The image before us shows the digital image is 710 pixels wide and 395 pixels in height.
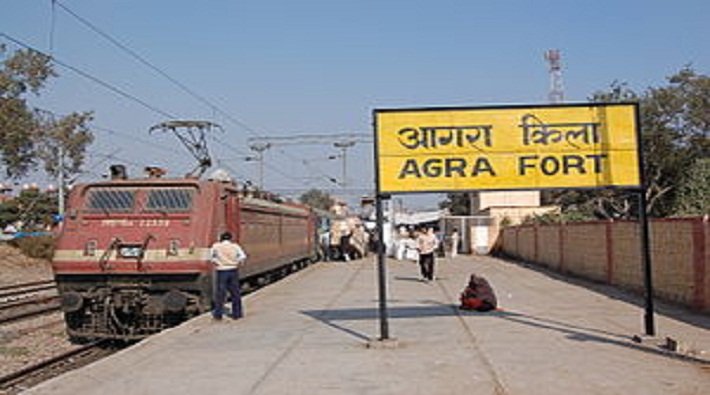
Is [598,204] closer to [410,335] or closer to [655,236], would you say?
[655,236]

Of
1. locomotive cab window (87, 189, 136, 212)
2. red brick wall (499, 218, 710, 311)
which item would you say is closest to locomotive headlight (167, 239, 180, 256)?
locomotive cab window (87, 189, 136, 212)

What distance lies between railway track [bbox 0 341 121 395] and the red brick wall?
958cm

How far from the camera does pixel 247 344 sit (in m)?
9.40

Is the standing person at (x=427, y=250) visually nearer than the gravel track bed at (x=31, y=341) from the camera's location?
No

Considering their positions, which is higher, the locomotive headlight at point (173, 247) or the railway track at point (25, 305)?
the locomotive headlight at point (173, 247)

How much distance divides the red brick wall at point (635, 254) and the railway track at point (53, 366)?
9.58m

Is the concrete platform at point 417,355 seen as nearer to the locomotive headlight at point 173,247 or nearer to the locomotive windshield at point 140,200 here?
the locomotive headlight at point 173,247

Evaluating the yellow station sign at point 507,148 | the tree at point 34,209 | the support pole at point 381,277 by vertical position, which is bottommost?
the support pole at point 381,277

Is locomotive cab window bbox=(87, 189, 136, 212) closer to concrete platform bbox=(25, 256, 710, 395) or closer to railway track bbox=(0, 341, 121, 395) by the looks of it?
railway track bbox=(0, 341, 121, 395)

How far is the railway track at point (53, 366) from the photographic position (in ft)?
29.0

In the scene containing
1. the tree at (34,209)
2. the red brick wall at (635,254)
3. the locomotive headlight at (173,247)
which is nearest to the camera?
the locomotive headlight at (173,247)

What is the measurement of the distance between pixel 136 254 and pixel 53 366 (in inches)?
82.0

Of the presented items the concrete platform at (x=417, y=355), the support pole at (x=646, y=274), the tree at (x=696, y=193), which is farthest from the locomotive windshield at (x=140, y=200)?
the tree at (x=696, y=193)

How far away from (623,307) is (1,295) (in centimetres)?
1521
